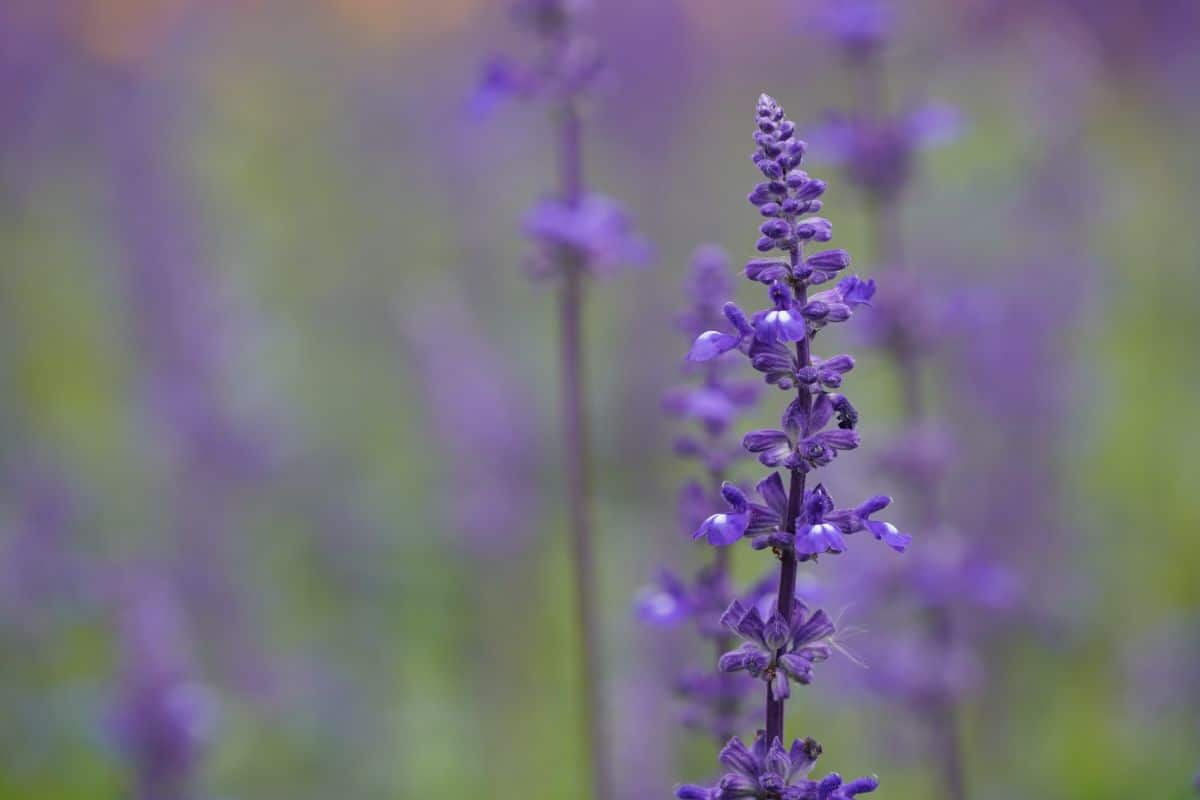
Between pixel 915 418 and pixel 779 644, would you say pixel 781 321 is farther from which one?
pixel 915 418

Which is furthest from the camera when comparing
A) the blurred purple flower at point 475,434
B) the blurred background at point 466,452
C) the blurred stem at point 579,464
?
the blurred purple flower at point 475,434

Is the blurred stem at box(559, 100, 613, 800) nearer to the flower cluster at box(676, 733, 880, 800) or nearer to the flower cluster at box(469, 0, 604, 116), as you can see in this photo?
the flower cluster at box(469, 0, 604, 116)

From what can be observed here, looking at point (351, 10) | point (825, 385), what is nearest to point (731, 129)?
point (351, 10)

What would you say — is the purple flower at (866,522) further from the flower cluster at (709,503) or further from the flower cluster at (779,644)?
the flower cluster at (709,503)

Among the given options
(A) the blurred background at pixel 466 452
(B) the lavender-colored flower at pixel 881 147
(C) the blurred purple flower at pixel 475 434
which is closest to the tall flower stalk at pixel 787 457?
(A) the blurred background at pixel 466 452

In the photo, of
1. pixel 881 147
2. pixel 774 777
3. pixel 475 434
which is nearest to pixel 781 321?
pixel 774 777
